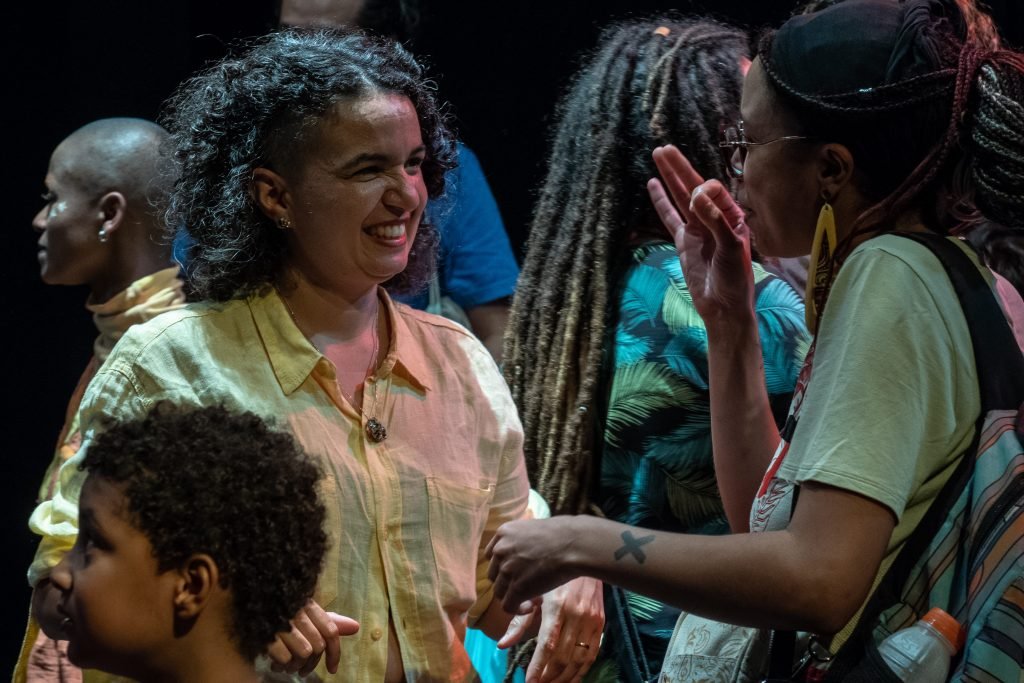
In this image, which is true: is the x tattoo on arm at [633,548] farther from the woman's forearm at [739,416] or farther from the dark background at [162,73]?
the dark background at [162,73]

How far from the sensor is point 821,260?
1.96 meters

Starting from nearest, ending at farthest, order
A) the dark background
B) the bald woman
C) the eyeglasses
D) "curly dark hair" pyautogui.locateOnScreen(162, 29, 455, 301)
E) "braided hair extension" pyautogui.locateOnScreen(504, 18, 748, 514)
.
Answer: the eyeglasses, "curly dark hair" pyautogui.locateOnScreen(162, 29, 455, 301), "braided hair extension" pyautogui.locateOnScreen(504, 18, 748, 514), the bald woman, the dark background

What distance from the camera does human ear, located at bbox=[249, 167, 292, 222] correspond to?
7.48 feet

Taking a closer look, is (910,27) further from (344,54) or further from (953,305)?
(344,54)

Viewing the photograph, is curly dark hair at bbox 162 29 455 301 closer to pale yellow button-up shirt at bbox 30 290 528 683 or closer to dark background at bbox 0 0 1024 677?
pale yellow button-up shirt at bbox 30 290 528 683

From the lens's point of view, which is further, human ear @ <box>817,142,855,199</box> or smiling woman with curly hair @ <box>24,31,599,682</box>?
smiling woman with curly hair @ <box>24,31,599,682</box>

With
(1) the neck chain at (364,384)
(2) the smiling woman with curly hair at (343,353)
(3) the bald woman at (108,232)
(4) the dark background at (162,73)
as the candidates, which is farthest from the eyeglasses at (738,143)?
(4) the dark background at (162,73)

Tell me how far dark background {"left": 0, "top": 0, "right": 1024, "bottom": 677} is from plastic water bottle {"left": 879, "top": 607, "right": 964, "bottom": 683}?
8.98 ft

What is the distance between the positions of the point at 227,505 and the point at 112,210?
75.5 inches

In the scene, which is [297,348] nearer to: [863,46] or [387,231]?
[387,231]

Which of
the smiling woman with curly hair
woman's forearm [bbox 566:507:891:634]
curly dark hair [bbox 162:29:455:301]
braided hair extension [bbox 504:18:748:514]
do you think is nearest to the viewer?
woman's forearm [bbox 566:507:891:634]

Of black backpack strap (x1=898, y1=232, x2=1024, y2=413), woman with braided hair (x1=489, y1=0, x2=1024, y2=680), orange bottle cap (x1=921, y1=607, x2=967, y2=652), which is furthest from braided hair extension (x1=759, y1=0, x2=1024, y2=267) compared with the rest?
orange bottle cap (x1=921, y1=607, x2=967, y2=652)

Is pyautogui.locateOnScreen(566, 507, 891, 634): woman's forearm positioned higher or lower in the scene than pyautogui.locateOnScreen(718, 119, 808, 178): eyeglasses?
lower

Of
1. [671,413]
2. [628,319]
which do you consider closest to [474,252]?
[628,319]
